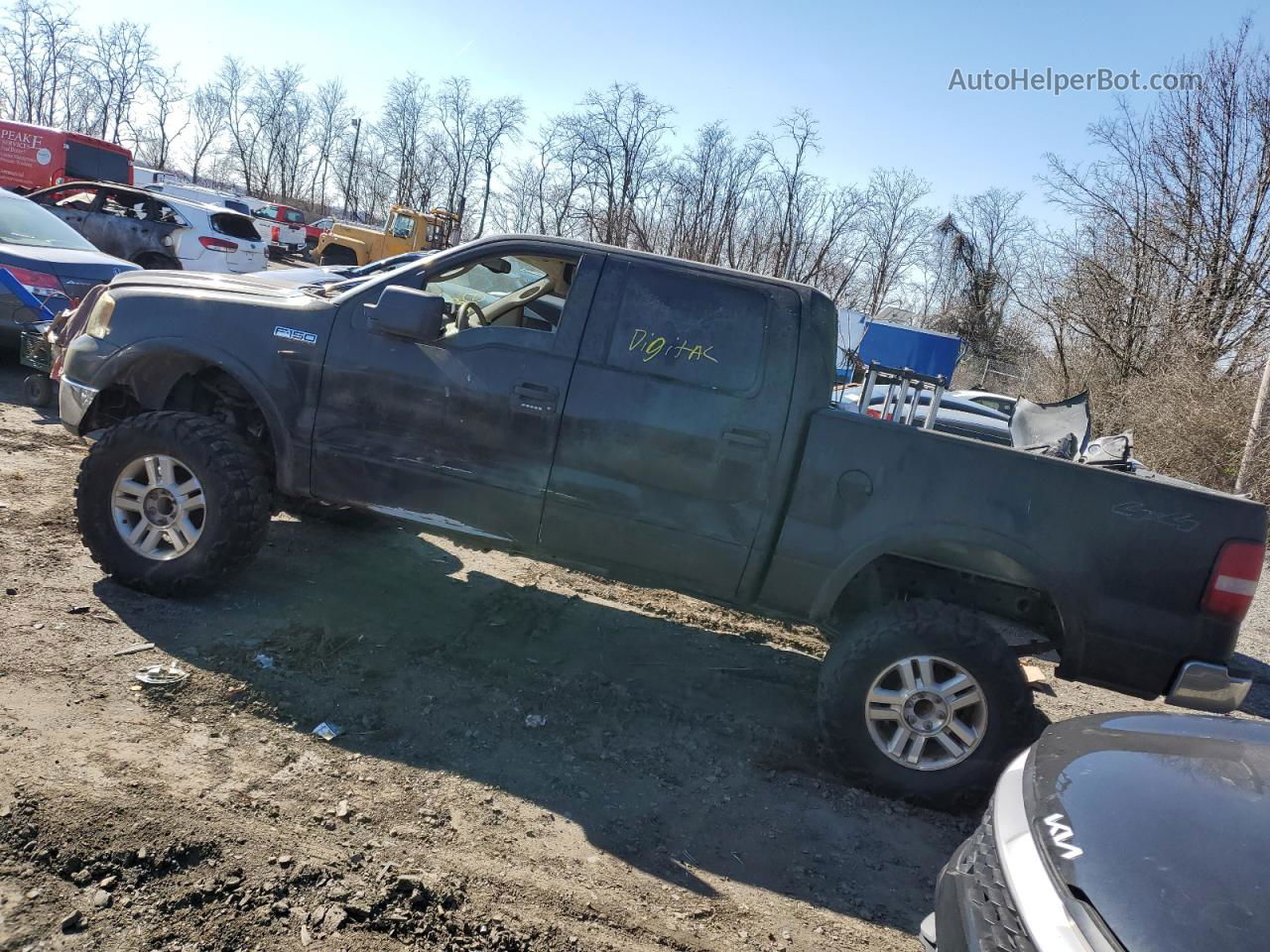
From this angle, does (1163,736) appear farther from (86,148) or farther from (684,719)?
(86,148)

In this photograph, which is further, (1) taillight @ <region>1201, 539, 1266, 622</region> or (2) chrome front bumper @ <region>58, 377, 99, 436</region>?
(2) chrome front bumper @ <region>58, 377, 99, 436</region>

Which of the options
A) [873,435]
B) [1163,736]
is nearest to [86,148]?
[873,435]

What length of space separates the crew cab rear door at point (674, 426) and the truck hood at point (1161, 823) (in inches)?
66.7

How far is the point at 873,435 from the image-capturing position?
3920 millimetres

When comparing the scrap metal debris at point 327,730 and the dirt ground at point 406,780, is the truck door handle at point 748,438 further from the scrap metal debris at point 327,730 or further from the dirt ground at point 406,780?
the scrap metal debris at point 327,730

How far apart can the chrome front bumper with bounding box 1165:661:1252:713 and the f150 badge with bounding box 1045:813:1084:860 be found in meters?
1.82

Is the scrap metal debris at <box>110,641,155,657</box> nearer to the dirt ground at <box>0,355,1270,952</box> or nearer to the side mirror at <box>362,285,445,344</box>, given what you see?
the dirt ground at <box>0,355,1270,952</box>

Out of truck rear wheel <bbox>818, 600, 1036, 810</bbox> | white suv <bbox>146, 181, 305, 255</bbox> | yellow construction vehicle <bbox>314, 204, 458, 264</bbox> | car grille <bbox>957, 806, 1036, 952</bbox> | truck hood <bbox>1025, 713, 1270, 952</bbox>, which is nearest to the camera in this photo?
truck hood <bbox>1025, 713, 1270, 952</bbox>

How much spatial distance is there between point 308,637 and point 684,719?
6.24ft

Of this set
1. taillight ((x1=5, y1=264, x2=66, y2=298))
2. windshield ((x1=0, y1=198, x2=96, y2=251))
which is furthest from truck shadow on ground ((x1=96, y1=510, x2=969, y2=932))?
windshield ((x1=0, y1=198, x2=96, y2=251))

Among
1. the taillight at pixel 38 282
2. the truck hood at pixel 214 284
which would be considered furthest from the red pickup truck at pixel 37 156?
the truck hood at pixel 214 284

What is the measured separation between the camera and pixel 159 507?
4402mm

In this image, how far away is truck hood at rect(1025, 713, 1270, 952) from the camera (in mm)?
1841

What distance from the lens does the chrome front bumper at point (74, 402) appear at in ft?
15.0
